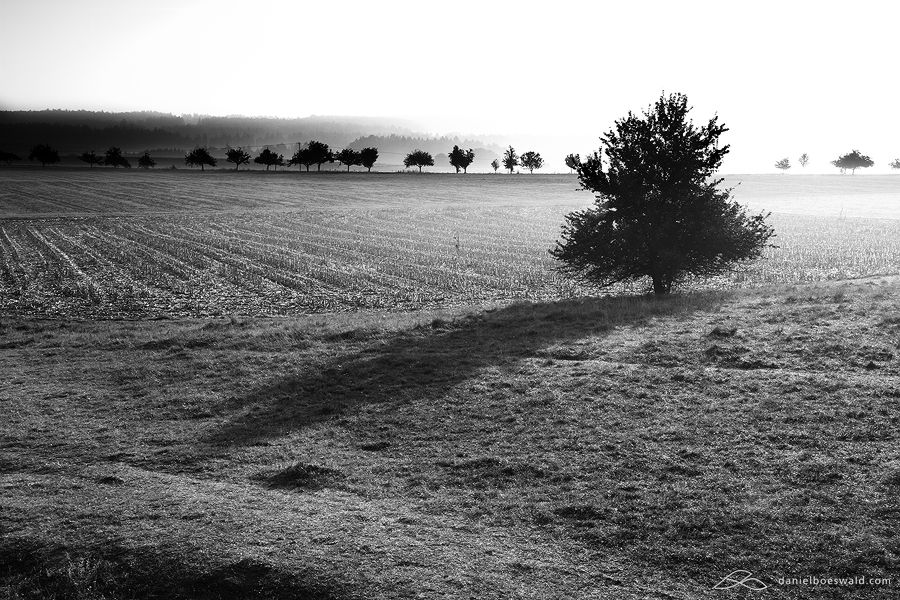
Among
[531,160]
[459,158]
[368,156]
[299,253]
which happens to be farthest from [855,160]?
[299,253]

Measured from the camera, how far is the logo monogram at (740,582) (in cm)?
759

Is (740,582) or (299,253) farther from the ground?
(740,582)

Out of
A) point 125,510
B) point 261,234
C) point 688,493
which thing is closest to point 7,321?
point 125,510

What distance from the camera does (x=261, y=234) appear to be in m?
55.5

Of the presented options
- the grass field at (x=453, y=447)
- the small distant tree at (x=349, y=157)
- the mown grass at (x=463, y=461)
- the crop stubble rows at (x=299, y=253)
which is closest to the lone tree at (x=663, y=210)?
the grass field at (x=453, y=447)

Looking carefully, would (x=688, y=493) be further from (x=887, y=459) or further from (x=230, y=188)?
(x=230, y=188)

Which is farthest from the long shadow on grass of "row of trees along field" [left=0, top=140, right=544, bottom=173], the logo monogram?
"row of trees along field" [left=0, top=140, right=544, bottom=173]

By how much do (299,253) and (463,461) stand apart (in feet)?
115

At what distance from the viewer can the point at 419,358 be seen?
17422 mm

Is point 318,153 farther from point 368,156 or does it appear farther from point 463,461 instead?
point 463,461

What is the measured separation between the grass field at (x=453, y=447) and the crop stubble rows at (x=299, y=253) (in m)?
1.40

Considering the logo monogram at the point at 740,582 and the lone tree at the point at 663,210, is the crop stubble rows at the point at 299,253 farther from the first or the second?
the logo monogram at the point at 740,582

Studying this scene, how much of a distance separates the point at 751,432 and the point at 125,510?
9.68m

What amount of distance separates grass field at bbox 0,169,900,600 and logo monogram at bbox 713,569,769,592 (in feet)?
0.25
